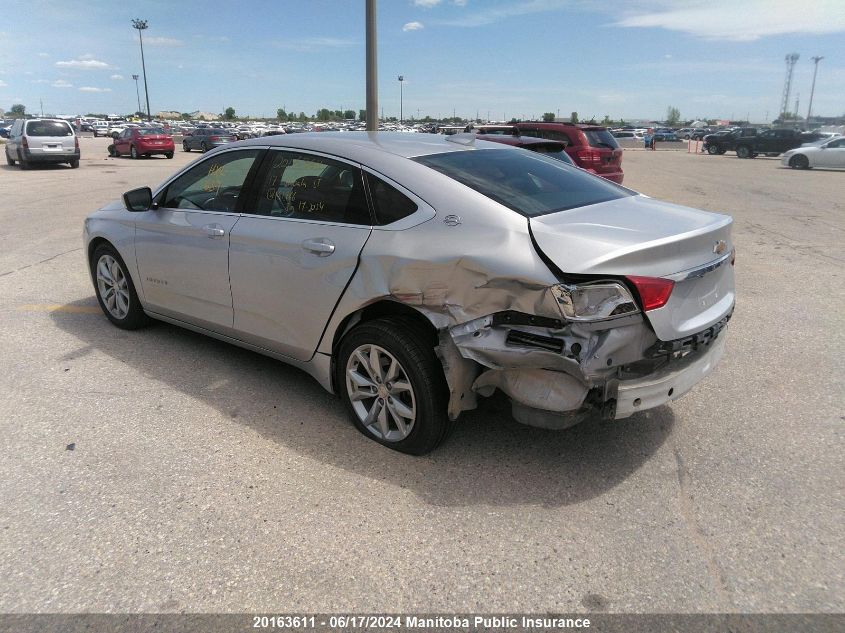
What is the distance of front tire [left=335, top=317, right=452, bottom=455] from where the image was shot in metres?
3.19

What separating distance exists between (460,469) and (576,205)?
1.56m

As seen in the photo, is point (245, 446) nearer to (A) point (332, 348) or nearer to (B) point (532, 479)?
(A) point (332, 348)

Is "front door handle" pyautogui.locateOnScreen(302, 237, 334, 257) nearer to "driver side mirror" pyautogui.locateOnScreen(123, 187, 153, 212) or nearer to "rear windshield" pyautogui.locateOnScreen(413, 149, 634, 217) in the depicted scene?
"rear windshield" pyautogui.locateOnScreen(413, 149, 634, 217)

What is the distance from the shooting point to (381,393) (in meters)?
3.43

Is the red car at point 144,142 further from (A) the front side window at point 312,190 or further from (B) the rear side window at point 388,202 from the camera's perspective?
(B) the rear side window at point 388,202

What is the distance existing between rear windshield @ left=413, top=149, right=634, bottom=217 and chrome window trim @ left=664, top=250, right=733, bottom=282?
71 centimetres

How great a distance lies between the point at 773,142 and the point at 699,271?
38.1m

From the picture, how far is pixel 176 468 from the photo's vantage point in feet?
10.8

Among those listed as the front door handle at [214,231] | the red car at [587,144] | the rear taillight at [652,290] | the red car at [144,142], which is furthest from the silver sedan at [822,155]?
the front door handle at [214,231]

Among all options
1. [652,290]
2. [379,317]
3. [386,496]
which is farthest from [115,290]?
[652,290]

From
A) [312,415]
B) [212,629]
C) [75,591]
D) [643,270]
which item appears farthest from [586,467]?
[75,591]

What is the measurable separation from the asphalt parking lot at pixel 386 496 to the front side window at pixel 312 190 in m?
1.22

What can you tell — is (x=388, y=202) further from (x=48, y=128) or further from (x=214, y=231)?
(x=48, y=128)

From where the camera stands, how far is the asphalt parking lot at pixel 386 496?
246cm
